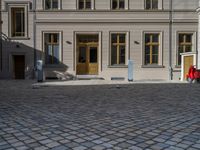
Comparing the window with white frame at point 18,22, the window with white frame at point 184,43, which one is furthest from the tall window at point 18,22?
the window with white frame at point 184,43

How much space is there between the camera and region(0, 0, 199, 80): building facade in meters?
22.5

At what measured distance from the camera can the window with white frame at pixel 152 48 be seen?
22.8 meters

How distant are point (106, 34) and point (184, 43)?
21.7 ft

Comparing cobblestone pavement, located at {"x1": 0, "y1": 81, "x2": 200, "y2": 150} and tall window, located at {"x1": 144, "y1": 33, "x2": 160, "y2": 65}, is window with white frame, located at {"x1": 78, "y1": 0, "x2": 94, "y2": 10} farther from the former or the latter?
cobblestone pavement, located at {"x1": 0, "y1": 81, "x2": 200, "y2": 150}

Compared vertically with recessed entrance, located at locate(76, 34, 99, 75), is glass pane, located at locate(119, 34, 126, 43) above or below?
above

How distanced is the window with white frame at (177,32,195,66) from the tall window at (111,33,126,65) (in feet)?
15.1

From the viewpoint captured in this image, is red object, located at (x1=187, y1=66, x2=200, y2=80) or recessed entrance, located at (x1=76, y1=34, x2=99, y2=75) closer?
red object, located at (x1=187, y1=66, x2=200, y2=80)

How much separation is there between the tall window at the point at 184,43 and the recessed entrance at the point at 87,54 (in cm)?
691

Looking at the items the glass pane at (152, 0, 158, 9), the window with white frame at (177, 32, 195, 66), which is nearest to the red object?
the window with white frame at (177, 32, 195, 66)

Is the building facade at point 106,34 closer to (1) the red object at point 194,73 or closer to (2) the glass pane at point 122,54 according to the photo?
(2) the glass pane at point 122,54

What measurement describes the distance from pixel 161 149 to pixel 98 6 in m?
19.5

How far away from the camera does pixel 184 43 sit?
22891mm

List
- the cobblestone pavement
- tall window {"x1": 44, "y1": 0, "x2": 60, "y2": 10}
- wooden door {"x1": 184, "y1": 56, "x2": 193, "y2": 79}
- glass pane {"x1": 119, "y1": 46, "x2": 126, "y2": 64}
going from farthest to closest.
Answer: glass pane {"x1": 119, "y1": 46, "x2": 126, "y2": 64} < tall window {"x1": 44, "y1": 0, "x2": 60, "y2": 10} < wooden door {"x1": 184, "y1": 56, "x2": 193, "y2": 79} < the cobblestone pavement

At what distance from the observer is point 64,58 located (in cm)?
2264
